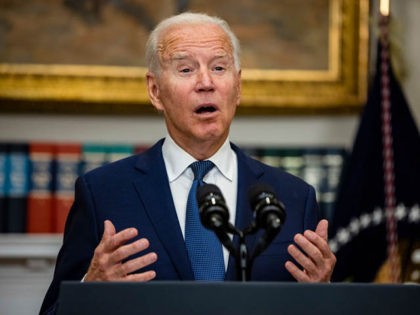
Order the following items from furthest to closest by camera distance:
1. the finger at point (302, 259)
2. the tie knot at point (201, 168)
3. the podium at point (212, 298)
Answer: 1. the tie knot at point (201, 168)
2. the finger at point (302, 259)
3. the podium at point (212, 298)

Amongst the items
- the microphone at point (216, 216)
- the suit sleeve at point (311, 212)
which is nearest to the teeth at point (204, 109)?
the suit sleeve at point (311, 212)

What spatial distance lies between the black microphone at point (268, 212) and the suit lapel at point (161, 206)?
1.78 feet

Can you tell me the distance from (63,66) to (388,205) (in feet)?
5.79

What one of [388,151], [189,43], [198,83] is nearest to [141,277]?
[198,83]

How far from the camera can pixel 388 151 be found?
4520mm

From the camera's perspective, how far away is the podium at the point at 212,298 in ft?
6.18

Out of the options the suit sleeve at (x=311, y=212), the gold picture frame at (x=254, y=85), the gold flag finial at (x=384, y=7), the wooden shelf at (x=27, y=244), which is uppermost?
the gold flag finial at (x=384, y=7)

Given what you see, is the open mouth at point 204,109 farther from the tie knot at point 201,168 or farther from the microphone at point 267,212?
the microphone at point 267,212

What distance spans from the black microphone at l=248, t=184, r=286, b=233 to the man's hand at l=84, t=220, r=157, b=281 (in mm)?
324

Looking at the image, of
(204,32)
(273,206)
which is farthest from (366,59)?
(273,206)

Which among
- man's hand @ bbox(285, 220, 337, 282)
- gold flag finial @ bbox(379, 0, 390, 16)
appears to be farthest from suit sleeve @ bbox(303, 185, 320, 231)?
gold flag finial @ bbox(379, 0, 390, 16)

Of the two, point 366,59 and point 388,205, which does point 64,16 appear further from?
point 388,205

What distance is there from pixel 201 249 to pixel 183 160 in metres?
0.29

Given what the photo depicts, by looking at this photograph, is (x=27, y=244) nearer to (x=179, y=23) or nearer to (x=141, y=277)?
(x=179, y=23)
